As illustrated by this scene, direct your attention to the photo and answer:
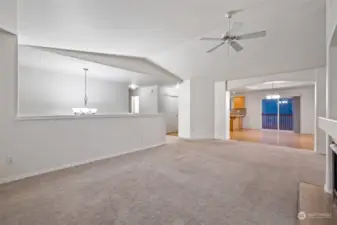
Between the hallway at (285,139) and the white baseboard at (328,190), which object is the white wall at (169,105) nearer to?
the hallway at (285,139)

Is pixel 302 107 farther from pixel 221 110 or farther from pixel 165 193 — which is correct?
pixel 165 193

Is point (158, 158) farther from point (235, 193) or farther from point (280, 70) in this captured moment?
point (280, 70)

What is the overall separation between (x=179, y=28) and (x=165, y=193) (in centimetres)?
318

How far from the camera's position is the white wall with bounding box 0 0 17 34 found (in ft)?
8.95

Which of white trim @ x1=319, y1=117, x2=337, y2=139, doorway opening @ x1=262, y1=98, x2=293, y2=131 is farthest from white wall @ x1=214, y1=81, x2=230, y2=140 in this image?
white trim @ x1=319, y1=117, x2=337, y2=139

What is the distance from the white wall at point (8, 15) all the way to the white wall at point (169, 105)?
24.3 feet

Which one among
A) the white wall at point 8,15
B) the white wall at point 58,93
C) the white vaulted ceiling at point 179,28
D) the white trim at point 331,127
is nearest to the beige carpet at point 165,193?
the white trim at point 331,127

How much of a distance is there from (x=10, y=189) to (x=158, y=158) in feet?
9.28

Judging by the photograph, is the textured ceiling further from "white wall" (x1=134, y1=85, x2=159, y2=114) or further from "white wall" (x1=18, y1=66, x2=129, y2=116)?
"white wall" (x1=134, y1=85, x2=159, y2=114)

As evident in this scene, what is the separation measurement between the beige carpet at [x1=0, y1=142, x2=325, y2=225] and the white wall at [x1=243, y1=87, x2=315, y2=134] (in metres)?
6.31

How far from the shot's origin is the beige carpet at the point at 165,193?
2.14 metres

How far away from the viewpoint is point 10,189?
2.91m

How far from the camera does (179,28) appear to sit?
4.21m

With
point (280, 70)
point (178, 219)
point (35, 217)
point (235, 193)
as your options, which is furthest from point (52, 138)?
point (280, 70)
